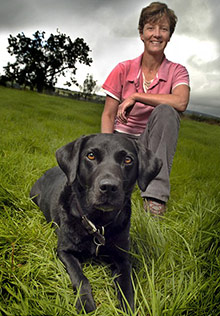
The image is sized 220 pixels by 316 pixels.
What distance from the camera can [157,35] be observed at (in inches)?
124

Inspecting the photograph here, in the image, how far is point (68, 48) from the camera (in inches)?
1401

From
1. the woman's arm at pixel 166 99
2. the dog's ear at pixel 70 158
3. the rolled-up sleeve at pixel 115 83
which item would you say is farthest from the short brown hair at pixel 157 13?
the dog's ear at pixel 70 158

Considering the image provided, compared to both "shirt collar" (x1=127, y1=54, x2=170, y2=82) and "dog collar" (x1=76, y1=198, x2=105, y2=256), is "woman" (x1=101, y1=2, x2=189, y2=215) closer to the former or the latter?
"shirt collar" (x1=127, y1=54, x2=170, y2=82)

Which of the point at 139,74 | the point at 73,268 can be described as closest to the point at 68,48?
the point at 139,74

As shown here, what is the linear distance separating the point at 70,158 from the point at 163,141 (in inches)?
56.1

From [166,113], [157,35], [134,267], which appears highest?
[157,35]

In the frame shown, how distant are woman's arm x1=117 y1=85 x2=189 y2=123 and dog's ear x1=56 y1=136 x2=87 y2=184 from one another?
102cm

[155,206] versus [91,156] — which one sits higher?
[91,156]

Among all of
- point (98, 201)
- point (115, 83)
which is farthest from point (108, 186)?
point (115, 83)

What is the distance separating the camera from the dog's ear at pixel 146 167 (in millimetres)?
2061

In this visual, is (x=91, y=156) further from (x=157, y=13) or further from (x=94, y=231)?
(x=157, y=13)

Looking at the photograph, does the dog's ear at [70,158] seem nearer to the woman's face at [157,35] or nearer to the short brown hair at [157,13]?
the woman's face at [157,35]

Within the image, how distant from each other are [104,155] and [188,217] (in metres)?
1.32

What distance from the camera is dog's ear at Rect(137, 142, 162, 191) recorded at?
6.76ft
